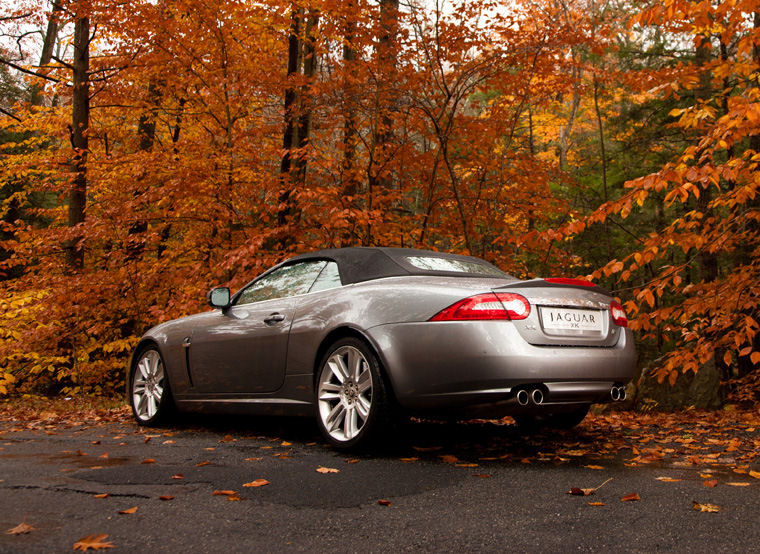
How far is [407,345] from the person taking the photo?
162 inches

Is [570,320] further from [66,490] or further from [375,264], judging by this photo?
[66,490]

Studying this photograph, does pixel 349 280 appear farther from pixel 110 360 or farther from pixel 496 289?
pixel 110 360

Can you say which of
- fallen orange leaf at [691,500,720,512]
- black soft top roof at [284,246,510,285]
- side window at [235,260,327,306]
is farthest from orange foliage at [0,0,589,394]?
fallen orange leaf at [691,500,720,512]

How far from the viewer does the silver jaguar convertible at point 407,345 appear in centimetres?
396

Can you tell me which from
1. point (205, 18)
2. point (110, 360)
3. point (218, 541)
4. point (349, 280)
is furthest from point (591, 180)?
point (218, 541)

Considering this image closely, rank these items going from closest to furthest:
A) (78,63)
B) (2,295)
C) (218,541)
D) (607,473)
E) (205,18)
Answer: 1. (218,541)
2. (607,473)
3. (205,18)
4. (2,295)
5. (78,63)

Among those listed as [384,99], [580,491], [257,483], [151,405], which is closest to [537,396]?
[580,491]

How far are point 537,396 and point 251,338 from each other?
2.46 meters

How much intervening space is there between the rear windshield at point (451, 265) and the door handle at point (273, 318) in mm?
1091

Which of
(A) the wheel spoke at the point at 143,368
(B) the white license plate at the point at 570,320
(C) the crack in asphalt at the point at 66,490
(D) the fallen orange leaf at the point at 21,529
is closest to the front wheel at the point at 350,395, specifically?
(B) the white license plate at the point at 570,320

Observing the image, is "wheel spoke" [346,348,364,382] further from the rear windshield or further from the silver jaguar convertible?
the rear windshield

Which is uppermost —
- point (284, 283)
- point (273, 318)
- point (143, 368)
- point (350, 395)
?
point (284, 283)

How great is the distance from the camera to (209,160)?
10367 mm

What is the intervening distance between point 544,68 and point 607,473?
277 inches
